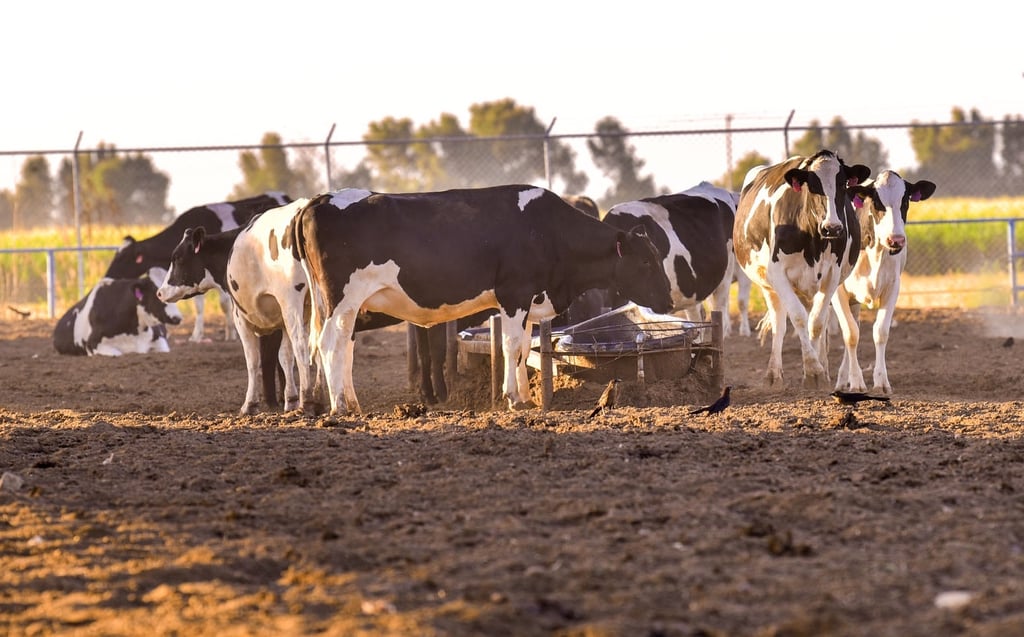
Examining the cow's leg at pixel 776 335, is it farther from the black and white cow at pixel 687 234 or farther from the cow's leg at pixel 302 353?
the cow's leg at pixel 302 353

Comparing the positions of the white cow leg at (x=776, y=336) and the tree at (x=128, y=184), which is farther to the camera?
the tree at (x=128, y=184)

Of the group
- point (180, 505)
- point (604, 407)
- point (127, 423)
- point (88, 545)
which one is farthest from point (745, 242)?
point (88, 545)

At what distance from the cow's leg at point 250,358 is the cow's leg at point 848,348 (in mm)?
5204

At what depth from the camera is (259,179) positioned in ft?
202

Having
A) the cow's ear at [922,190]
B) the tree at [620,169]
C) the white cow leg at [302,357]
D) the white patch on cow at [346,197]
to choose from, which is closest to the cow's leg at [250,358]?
the white cow leg at [302,357]

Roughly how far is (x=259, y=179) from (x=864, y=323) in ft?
146

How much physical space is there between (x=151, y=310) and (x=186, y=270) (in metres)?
6.35

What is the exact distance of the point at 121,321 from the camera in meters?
20.2

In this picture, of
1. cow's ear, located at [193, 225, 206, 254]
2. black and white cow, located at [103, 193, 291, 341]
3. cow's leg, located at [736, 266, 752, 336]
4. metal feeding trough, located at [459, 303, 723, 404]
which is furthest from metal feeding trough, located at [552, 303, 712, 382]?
black and white cow, located at [103, 193, 291, 341]

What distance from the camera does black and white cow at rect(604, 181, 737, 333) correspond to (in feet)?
52.4

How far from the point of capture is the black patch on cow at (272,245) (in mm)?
12484

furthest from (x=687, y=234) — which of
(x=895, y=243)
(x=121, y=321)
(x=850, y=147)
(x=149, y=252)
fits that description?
(x=850, y=147)

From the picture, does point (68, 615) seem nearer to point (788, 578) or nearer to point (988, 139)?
point (788, 578)

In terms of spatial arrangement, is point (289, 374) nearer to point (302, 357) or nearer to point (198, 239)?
point (302, 357)
